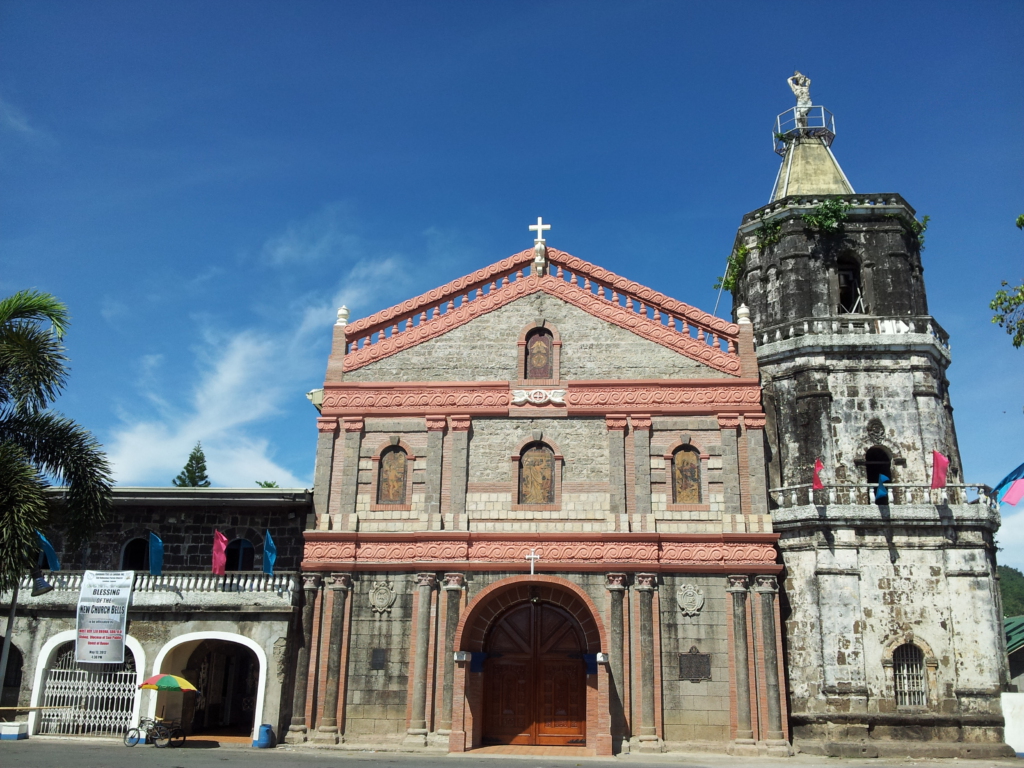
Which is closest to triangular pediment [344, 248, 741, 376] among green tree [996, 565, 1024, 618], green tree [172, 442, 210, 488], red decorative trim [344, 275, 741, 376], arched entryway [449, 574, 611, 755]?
red decorative trim [344, 275, 741, 376]

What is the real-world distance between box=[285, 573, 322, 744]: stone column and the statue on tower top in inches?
884

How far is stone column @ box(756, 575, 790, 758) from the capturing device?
72.0 feet

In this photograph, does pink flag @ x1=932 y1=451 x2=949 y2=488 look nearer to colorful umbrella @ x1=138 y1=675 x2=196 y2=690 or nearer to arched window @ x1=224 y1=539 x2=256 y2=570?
arched window @ x1=224 y1=539 x2=256 y2=570

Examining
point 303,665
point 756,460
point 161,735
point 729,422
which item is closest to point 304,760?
point 303,665

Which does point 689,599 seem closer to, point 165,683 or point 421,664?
point 421,664

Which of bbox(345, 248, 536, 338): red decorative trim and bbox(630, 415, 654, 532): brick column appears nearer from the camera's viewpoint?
bbox(630, 415, 654, 532): brick column

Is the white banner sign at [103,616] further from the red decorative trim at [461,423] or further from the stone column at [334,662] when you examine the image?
the red decorative trim at [461,423]

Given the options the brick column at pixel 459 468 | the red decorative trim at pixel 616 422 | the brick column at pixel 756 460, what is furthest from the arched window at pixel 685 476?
the brick column at pixel 459 468

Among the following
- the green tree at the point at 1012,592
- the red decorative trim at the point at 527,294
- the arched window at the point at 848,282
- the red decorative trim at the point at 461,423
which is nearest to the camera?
the red decorative trim at the point at 461,423

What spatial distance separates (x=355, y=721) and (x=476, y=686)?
3.23 meters

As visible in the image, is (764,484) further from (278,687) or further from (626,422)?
(278,687)

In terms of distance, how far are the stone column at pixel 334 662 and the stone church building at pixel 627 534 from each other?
6 cm

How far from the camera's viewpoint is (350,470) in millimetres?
25062

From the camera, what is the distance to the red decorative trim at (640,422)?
24.9 m
